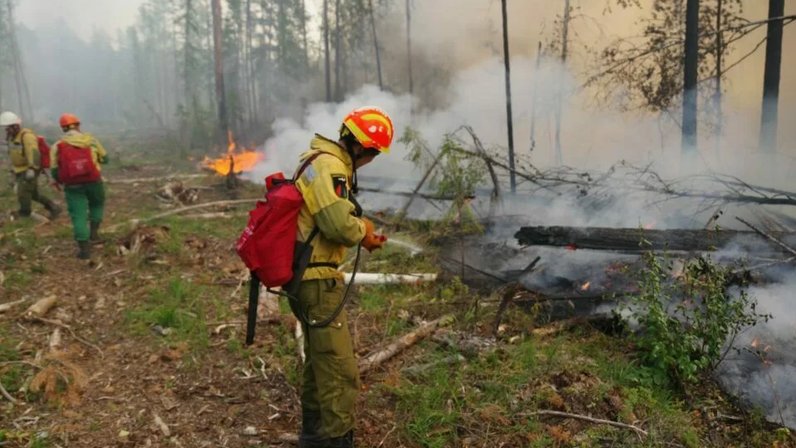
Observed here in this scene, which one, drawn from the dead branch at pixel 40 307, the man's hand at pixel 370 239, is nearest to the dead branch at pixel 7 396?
the dead branch at pixel 40 307

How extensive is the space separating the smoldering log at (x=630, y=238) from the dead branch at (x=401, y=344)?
2.01 m

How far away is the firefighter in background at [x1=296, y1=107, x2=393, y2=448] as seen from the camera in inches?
116

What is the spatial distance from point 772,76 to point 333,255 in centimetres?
1129

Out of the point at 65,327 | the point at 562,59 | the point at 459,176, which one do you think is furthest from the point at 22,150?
the point at 562,59

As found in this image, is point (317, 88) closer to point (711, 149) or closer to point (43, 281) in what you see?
point (711, 149)

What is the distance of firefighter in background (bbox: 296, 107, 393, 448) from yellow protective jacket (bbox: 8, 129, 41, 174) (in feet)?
26.4

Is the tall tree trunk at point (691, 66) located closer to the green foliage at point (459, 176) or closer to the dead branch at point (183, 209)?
the green foliage at point (459, 176)

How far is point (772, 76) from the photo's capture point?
10.3 meters

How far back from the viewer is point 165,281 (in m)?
6.64

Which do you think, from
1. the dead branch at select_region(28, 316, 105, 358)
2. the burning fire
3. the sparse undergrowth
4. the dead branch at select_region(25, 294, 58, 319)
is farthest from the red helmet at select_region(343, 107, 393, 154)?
the burning fire

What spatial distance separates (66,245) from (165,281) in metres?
2.71

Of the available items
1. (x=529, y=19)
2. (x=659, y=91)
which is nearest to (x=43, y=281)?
(x=659, y=91)

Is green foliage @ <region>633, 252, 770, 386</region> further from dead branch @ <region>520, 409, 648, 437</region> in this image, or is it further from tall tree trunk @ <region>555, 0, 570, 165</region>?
tall tree trunk @ <region>555, 0, 570, 165</region>

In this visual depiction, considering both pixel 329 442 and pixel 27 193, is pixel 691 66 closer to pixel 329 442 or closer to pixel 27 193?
pixel 329 442
